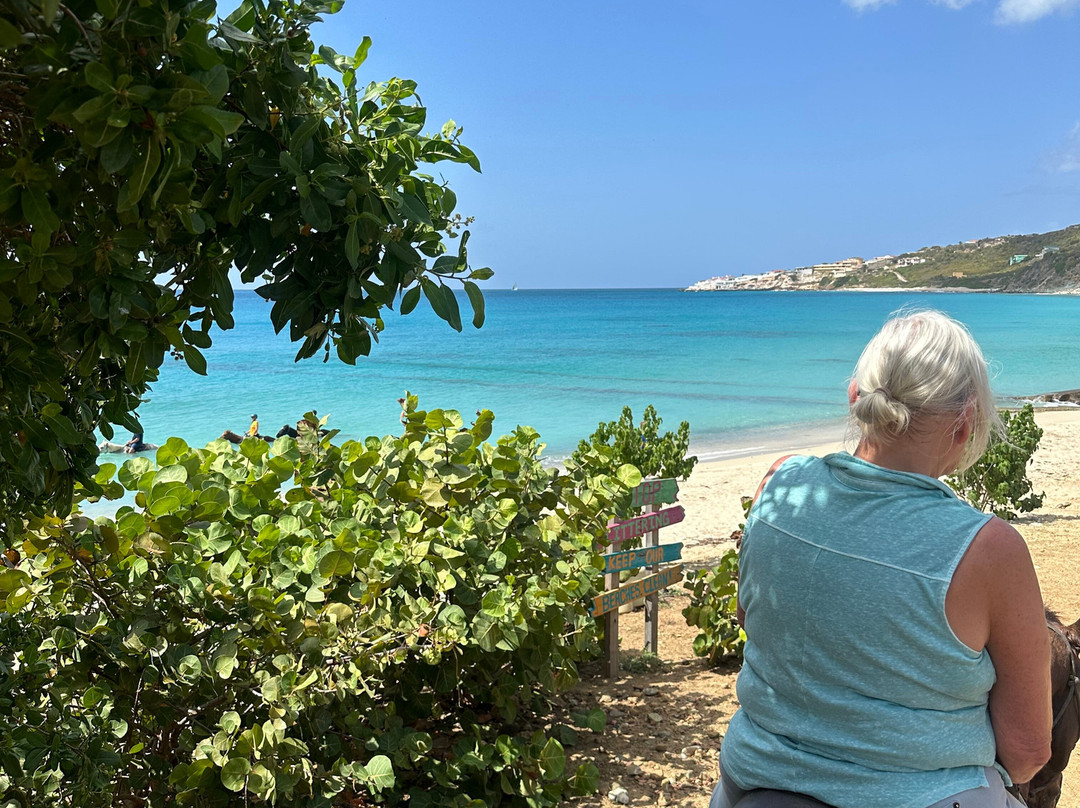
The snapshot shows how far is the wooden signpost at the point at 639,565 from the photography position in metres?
4.72

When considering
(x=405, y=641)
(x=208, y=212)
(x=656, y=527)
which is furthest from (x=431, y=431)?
(x=656, y=527)

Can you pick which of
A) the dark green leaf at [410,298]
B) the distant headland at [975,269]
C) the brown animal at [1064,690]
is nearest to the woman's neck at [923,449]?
the brown animal at [1064,690]

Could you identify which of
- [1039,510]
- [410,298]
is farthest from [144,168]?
[1039,510]

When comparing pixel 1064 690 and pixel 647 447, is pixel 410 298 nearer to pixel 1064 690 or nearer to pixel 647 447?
pixel 1064 690

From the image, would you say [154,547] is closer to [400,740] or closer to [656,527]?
[400,740]

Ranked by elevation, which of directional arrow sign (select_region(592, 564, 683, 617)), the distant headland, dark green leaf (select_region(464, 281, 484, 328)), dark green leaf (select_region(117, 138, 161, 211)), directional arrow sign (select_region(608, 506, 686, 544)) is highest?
the distant headland

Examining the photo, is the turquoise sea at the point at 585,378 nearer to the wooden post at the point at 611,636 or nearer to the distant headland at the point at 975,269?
the wooden post at the point at 611,636

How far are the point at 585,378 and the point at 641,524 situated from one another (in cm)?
3186

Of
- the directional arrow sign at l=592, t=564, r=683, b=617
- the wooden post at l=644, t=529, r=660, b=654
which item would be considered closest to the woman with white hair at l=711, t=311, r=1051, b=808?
the directional arrow sign at l=592, t=564, r=683, b=617

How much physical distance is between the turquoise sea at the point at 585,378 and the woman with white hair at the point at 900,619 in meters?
6.19

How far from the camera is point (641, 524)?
5.04 metres

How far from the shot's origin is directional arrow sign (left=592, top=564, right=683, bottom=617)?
4.54 metres

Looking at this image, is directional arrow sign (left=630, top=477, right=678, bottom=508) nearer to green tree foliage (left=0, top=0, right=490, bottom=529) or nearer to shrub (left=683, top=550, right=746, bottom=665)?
shrub (left=683, top=550, right=746, bottom=665)

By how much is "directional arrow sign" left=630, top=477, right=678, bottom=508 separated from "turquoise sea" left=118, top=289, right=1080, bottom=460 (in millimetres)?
3553
